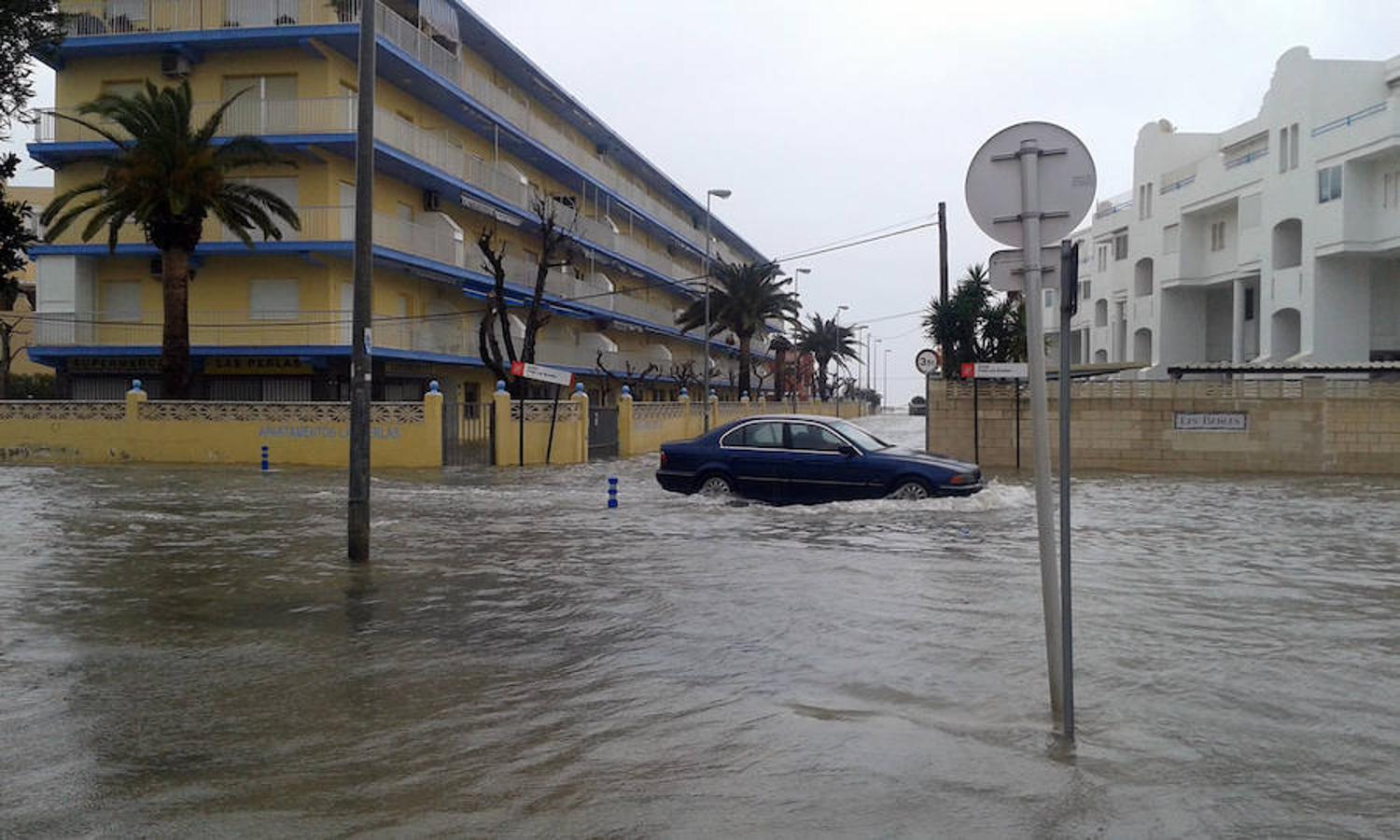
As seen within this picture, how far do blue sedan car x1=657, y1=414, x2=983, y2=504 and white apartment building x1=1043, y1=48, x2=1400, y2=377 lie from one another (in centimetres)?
2742

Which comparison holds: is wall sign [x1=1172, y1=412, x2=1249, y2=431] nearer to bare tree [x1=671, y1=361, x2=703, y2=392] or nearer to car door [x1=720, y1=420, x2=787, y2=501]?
car door [x1=720, y1=420, x2=787, y2=501]

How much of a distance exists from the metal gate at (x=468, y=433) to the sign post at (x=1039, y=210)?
2158 centimetres

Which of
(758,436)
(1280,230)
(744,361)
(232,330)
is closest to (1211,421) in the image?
(758,436)

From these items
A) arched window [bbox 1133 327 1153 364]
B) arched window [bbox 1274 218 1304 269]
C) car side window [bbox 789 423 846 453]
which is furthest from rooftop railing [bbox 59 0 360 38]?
arched window [bbox 1133 327 1153 364]

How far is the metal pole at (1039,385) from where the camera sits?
536 cm

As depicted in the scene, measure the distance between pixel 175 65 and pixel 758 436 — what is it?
2565cm

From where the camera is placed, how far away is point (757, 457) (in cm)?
1614

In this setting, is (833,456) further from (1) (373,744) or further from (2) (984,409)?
(2) (984,409)

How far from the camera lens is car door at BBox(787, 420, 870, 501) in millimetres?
15531

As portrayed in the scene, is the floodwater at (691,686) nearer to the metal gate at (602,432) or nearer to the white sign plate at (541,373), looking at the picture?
the white sign plate at (541,373)

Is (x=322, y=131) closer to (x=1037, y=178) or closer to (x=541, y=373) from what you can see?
(x=541, y=373)

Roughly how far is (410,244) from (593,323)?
1897 cm

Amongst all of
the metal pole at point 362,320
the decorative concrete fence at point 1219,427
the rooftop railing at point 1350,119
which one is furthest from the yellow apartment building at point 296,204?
the rooftop railing at point 1350,119

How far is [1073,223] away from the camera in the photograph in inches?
218
